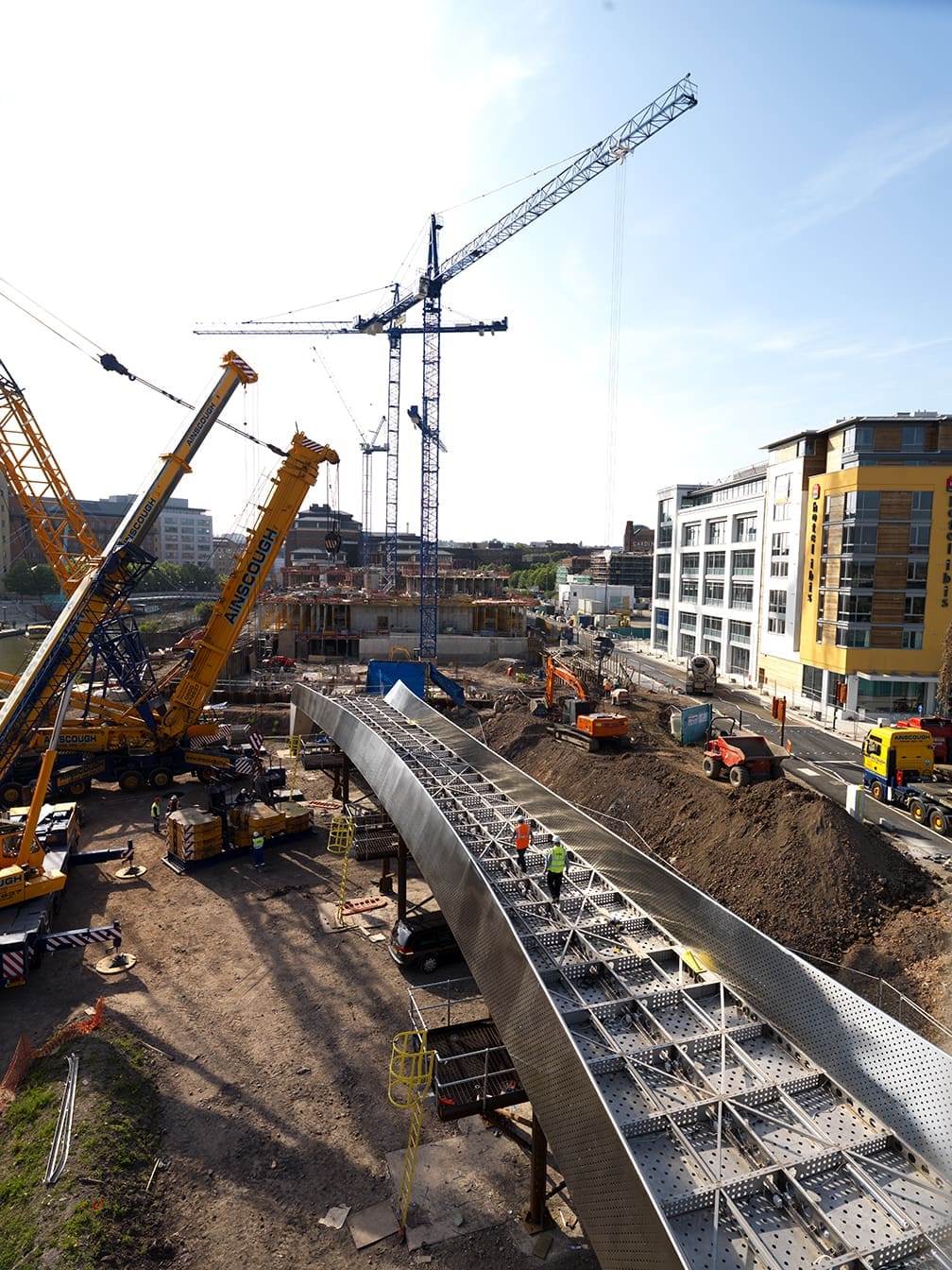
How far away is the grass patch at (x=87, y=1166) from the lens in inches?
329

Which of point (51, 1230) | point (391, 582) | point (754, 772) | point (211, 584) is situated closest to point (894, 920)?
point (754, 772)

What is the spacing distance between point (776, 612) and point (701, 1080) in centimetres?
4005

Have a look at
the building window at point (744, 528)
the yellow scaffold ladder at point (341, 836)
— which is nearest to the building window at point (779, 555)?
the building window at point (744, 528)

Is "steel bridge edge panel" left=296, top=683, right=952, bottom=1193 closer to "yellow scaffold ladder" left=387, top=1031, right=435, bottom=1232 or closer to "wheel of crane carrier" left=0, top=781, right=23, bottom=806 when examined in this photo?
"yellow scaffold ladder" left=387, top=1031, right=435, bottom=1232

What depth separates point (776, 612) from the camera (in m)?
42.8

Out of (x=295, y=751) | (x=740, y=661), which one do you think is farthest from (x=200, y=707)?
(x=740, y=661)

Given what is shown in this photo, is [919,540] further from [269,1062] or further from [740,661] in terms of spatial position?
[269,1062]

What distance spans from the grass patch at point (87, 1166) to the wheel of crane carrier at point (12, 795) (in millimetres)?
15748

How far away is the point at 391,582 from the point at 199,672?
5403cm

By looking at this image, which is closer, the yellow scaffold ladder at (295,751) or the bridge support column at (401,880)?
the bridge support column at (401,880)

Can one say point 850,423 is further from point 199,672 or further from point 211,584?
point 211,584

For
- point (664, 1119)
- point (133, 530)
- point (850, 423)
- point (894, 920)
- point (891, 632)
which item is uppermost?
point (850, 423)

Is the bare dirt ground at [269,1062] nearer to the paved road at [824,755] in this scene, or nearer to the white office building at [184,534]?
the paved road at [824,755]

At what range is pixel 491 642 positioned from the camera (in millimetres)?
60562
